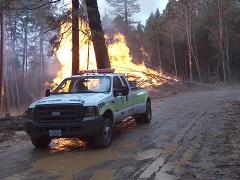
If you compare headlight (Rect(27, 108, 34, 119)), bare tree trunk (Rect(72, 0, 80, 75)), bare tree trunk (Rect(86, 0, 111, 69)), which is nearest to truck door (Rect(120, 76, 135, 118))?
headlight (Rect(27, 108, 34, 119))

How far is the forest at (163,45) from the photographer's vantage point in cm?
6100

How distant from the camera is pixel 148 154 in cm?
1020

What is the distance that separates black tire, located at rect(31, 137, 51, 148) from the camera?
459 inches

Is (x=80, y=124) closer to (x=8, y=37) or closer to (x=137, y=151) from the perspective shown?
(x=137, y=151)

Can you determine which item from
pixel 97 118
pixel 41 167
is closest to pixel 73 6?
pixel 97 118

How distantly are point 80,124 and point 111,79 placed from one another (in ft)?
8.45

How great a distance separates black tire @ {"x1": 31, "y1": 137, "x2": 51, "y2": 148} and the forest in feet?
151

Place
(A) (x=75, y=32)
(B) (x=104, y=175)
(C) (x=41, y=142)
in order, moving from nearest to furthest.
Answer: (B) (x=104, y=175) → (C) (x=41, y=142) → (A) (x=75, y=32)

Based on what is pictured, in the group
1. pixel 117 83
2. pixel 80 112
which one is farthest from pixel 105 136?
pixel 117 83

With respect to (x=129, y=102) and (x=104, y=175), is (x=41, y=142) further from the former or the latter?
(x=104, y=175)

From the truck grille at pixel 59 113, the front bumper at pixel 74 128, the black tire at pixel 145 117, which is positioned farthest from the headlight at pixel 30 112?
the black tire at pixel 145 117

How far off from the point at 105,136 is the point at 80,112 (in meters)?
0.97

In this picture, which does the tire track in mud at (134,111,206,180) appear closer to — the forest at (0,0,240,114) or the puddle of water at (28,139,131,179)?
the puddle of water at (28,139,131,179)

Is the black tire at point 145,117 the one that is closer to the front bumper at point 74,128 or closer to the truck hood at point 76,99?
the truck hood at point 76,99
